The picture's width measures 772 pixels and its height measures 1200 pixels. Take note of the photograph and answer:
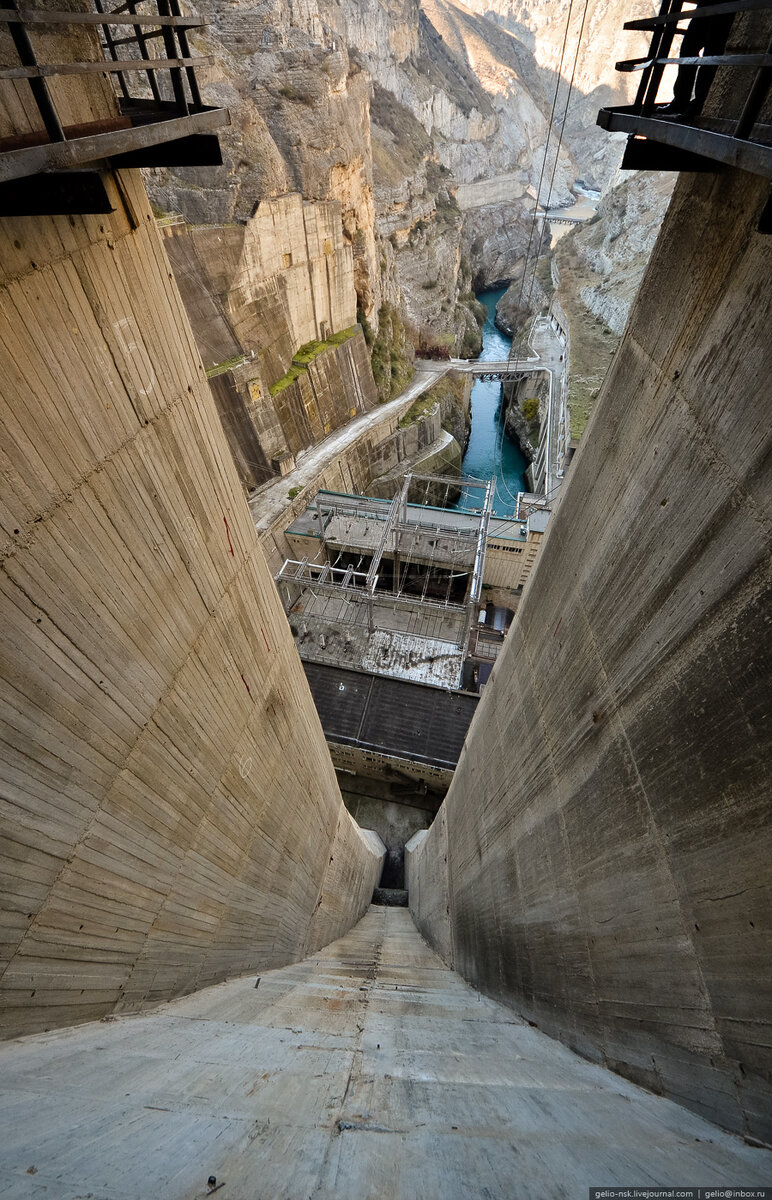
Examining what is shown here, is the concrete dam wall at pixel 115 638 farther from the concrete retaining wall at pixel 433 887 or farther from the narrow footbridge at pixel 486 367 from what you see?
the narrow footbridge at pixel 486 367

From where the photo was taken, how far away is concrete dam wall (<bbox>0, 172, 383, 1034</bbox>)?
3.42 m

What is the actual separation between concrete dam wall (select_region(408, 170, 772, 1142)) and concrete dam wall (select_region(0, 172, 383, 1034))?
3.82 m

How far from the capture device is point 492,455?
41.6m

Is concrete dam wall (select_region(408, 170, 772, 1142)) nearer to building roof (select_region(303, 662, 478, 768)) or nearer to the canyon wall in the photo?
building roof (select_region(303, 662, 478, 768))

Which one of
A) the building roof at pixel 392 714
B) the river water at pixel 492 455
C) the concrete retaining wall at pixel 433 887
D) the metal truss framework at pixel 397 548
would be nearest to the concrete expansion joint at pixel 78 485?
the concrete retaining wall at pixel 433 887

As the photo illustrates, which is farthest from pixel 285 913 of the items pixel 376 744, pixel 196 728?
pixel 376 744

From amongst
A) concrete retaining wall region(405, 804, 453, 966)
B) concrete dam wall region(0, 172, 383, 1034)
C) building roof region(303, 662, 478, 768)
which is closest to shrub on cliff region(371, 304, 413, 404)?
building roof region(303, 662, 478, 768)

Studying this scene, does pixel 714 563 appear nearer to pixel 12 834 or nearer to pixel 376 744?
pixel 12 834

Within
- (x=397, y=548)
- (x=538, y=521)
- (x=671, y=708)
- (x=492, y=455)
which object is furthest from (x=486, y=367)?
(x=671, y=708)

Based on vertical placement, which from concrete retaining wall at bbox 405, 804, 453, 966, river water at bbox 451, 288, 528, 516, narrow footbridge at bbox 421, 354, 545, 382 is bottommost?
concrete retaining wall at bbox 405, 804, 453, 966

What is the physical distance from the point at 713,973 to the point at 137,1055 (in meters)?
3.90

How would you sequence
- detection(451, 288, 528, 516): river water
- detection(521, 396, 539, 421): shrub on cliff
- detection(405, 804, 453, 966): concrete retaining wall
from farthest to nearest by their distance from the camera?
detection(521, 396, 539, 421): shrub on cliff → detection(451, 288, 528, 516): river water → detection(405, 804, 453, 966): concrete retaining wall

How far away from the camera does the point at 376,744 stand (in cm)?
1731

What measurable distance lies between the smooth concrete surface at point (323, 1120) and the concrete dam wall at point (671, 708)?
0.58 metres
